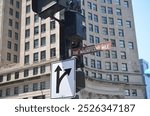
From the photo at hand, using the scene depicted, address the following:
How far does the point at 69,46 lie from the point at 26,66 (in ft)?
173

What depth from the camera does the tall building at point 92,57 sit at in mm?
56344

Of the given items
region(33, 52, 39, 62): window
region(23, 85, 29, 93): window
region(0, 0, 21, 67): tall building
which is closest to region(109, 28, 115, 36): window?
region(33, 52, 39, 62): window

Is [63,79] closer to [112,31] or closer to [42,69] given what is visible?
[42,69]

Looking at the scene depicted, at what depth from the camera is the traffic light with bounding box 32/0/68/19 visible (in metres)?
5.23

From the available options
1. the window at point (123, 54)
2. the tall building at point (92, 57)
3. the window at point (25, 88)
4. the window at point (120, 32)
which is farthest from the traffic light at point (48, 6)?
the window at point (120, 32)

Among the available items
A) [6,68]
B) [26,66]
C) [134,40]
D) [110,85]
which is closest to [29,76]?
[26,66]

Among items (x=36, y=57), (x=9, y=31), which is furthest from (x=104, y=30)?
(x=9, y=31)

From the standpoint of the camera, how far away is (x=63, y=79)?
5348 millimetres

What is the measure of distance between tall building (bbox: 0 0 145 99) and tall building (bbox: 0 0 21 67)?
562 centimetres

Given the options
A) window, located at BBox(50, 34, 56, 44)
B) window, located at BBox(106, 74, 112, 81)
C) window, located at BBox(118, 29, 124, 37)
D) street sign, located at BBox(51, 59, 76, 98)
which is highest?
window, located at BBox(118, 29, 124, 37)

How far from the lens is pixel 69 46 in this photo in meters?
5.92

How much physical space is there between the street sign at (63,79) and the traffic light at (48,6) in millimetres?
993

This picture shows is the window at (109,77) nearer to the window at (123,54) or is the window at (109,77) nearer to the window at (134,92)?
the window at (134,92)

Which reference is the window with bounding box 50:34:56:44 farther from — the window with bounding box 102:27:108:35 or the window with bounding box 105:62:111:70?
the window with bounding box 102:27:108:35
